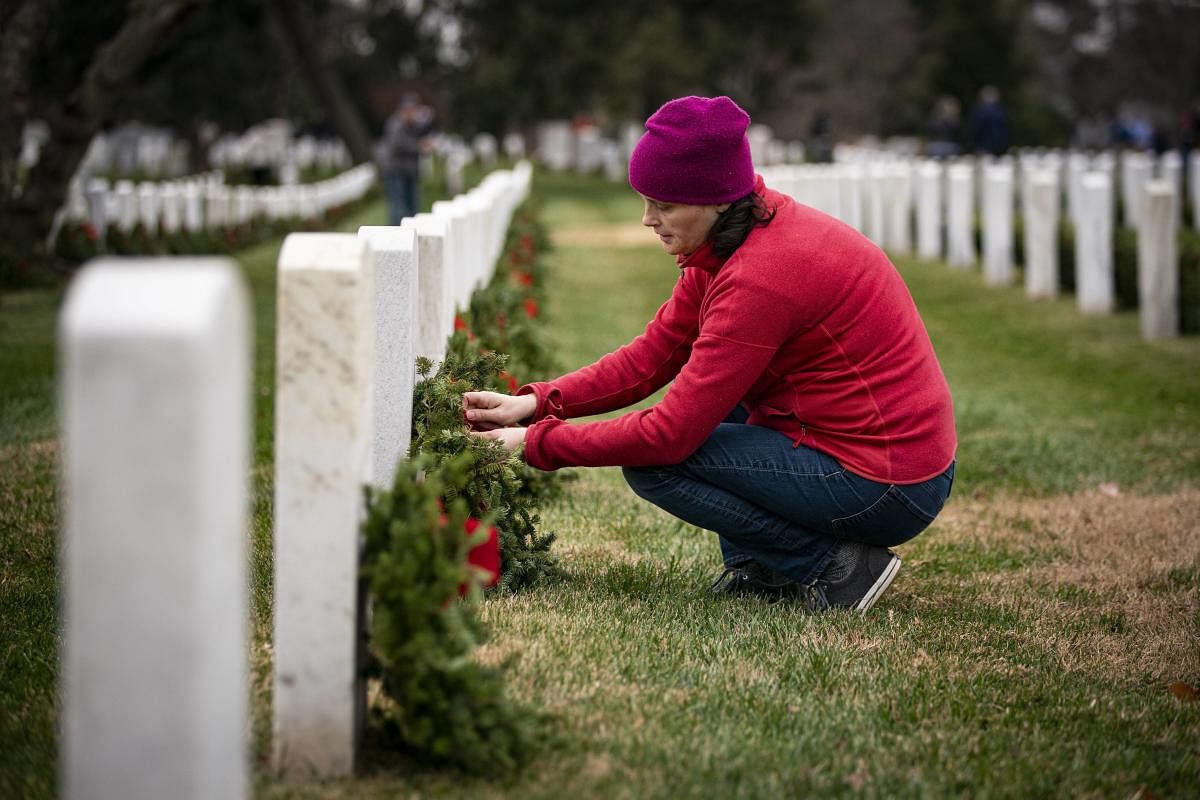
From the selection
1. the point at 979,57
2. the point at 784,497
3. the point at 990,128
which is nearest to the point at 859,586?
the point at 784,497

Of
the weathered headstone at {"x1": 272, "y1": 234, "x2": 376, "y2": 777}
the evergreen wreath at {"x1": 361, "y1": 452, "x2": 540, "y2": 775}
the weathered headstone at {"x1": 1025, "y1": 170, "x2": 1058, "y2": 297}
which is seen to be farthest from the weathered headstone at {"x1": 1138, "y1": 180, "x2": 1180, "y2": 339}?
the weathered headstone at {"x1": 272, "y1": 234, "x2": 376, "y2": 777}

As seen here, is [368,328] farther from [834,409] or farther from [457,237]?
[457,237]

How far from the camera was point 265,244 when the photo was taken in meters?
20.0

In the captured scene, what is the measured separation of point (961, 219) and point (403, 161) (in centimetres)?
773

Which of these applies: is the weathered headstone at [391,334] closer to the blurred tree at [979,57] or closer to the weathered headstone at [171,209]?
the weathered headstone at [171,209]

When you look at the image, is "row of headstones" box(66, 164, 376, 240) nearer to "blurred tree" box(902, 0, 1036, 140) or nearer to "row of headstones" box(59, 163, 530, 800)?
"row of headstones" box(59, 163, 530, 800)

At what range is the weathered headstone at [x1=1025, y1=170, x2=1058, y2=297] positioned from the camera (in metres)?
12.4

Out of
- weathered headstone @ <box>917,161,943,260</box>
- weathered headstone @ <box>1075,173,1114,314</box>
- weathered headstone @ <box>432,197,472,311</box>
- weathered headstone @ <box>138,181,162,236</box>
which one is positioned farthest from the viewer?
weathered headstone @ <box>138,181,162,236</box>

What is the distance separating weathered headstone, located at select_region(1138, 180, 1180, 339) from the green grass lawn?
3371 millimetres

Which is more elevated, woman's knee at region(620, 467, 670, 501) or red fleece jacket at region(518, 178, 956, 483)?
red fleece jacket at region(518, 178, 956, 483)

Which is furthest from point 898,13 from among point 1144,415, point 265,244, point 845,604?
point 845,604

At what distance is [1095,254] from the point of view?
12016mm

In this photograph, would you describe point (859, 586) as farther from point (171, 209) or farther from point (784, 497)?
point (171, 209)

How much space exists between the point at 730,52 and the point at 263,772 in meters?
39.2
